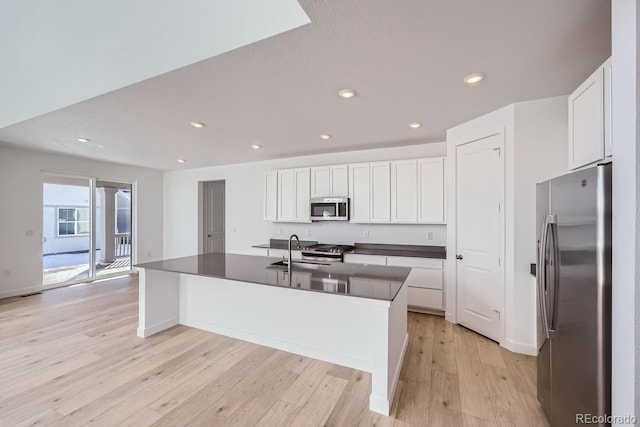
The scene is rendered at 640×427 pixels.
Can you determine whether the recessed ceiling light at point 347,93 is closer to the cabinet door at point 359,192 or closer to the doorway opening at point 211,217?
the cabinet door at point 359,192

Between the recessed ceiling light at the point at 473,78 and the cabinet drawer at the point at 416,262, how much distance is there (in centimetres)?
218

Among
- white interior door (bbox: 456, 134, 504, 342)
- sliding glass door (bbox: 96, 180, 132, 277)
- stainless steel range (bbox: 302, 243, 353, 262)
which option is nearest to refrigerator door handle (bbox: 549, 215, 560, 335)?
white interior door (bbox: 456, 134, 504, 342)

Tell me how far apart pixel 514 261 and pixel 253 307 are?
272cm

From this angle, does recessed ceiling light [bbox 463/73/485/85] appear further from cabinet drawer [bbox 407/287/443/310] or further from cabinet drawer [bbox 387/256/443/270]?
cabinet drawer [bbox 407/287/443/310]

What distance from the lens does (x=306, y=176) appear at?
4.64m

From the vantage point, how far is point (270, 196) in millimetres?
5012

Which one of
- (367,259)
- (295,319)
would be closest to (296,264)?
(295,319)

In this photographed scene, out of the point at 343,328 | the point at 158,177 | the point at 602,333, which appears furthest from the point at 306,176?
the point at 158,177

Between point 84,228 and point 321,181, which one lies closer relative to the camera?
point 321,181

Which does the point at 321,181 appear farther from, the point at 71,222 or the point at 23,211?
the point at 71,222

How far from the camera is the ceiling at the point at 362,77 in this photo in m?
1.47

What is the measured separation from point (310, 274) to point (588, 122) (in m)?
2.13

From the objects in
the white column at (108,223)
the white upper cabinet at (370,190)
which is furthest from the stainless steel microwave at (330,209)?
the white column at (108,223)

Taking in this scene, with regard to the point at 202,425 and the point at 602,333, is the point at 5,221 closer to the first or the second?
the point at 202,425
